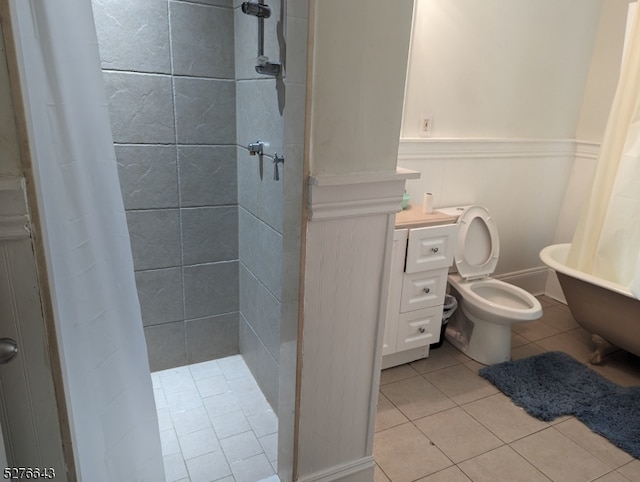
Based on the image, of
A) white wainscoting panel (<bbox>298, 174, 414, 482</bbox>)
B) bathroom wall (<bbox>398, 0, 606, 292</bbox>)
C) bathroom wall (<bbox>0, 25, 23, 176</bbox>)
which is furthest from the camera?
bathroom wall (<bbox>398, 0, 606, 292</bbox>)

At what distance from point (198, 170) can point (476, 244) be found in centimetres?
162

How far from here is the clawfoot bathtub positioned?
2.25m

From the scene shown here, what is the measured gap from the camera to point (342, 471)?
157 centimetres

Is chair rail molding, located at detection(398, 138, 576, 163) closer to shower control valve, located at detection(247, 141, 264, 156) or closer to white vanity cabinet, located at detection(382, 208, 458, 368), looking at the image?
white vanity cabinet, located at detection(382, 208, 458, 368)

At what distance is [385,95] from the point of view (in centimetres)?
127

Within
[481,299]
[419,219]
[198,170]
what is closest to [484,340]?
[481,299]

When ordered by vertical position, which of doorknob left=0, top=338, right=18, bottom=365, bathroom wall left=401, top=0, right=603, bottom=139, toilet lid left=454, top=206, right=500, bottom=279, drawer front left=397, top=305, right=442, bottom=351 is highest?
bathroom wall left=401, top=0, right=603, bottom=139

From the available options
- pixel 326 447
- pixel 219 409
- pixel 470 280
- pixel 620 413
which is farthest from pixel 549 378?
pixel 219 409

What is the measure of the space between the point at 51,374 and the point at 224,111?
5.12ft

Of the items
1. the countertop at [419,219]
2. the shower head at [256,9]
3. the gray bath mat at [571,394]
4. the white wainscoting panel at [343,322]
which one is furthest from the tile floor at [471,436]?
the shower head at [256,9]

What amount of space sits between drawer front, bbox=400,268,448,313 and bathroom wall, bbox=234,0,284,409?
2.37 ft

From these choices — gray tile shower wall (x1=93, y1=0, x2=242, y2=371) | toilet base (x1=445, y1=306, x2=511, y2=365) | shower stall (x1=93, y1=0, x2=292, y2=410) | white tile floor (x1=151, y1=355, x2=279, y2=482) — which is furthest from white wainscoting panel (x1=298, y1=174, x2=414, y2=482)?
toilet base (x1=445, y1=306, x2=511, y2=365)

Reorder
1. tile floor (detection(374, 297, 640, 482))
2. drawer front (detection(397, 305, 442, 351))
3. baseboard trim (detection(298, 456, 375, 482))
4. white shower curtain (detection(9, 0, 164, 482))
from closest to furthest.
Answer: white shower curtain (detection(9, 0, 164, 482)) < baseboard trim (detection(298, 456, 375, 482)) < tile floor (detection(374, 297, 640, 482)) < drawer front (detection(397, 305, 442, 351))

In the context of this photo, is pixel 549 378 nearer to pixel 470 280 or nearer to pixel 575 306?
pixel 575 306
